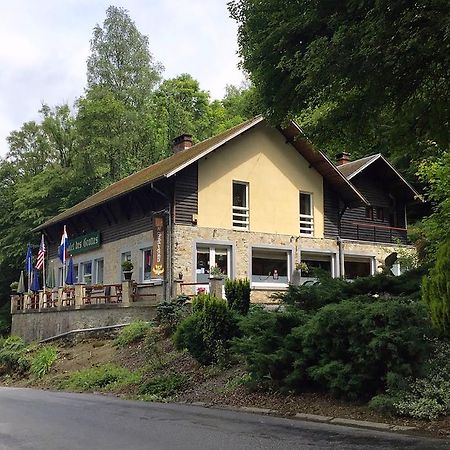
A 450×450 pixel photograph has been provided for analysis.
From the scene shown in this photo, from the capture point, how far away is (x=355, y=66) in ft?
31.6

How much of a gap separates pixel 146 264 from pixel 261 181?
19.8 ft

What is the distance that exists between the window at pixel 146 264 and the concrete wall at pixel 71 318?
279cm

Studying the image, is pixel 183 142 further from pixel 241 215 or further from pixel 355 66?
pixel 355 66

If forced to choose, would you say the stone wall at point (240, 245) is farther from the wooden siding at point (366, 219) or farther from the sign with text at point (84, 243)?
the sign with text at point (84, 243)

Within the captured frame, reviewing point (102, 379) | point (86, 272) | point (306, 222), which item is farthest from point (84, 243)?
point (102, 379)

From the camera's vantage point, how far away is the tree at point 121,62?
4850 cm

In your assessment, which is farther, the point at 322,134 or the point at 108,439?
the point at 322,134

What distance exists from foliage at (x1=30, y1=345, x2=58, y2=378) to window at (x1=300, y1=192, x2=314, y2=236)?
12038 mm

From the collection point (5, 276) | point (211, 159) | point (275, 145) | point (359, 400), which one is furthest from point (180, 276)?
point (5, 276)

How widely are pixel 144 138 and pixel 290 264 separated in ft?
69.8

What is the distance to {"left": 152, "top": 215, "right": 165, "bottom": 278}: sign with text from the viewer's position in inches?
983

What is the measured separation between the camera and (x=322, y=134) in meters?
11.8

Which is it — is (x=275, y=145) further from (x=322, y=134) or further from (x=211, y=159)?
(x=322, y=134)

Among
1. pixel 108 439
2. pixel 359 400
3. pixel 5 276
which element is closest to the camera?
pixel 108 439
